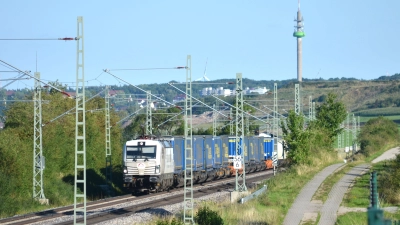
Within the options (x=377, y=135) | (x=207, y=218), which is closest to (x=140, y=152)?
(x=207, y=218)

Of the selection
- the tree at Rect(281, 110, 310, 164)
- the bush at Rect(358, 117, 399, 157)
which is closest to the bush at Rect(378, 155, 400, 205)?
the tree at Rect(281, 110, 310, 164)

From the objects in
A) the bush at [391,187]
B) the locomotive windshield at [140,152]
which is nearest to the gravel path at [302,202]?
the bush at [391,187]

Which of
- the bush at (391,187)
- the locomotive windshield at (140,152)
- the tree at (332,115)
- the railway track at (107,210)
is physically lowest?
the railway track at (107,210)

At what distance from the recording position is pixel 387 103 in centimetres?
13388

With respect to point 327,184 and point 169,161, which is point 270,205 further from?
point 169,161

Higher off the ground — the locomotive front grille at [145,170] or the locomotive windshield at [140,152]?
the locomotive windshield at [140,152]

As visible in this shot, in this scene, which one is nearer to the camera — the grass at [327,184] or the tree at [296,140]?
the grass at [327,184]

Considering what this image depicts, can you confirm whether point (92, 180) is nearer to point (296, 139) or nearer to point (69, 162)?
point (69, 162)

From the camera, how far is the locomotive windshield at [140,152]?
113 ft

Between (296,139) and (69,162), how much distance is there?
14642mm

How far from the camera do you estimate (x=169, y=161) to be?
36.8m

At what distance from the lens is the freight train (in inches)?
1358

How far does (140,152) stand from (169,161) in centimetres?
252

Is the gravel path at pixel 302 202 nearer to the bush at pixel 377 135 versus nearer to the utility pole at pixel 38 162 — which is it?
the utility pole at pixel 38 162
